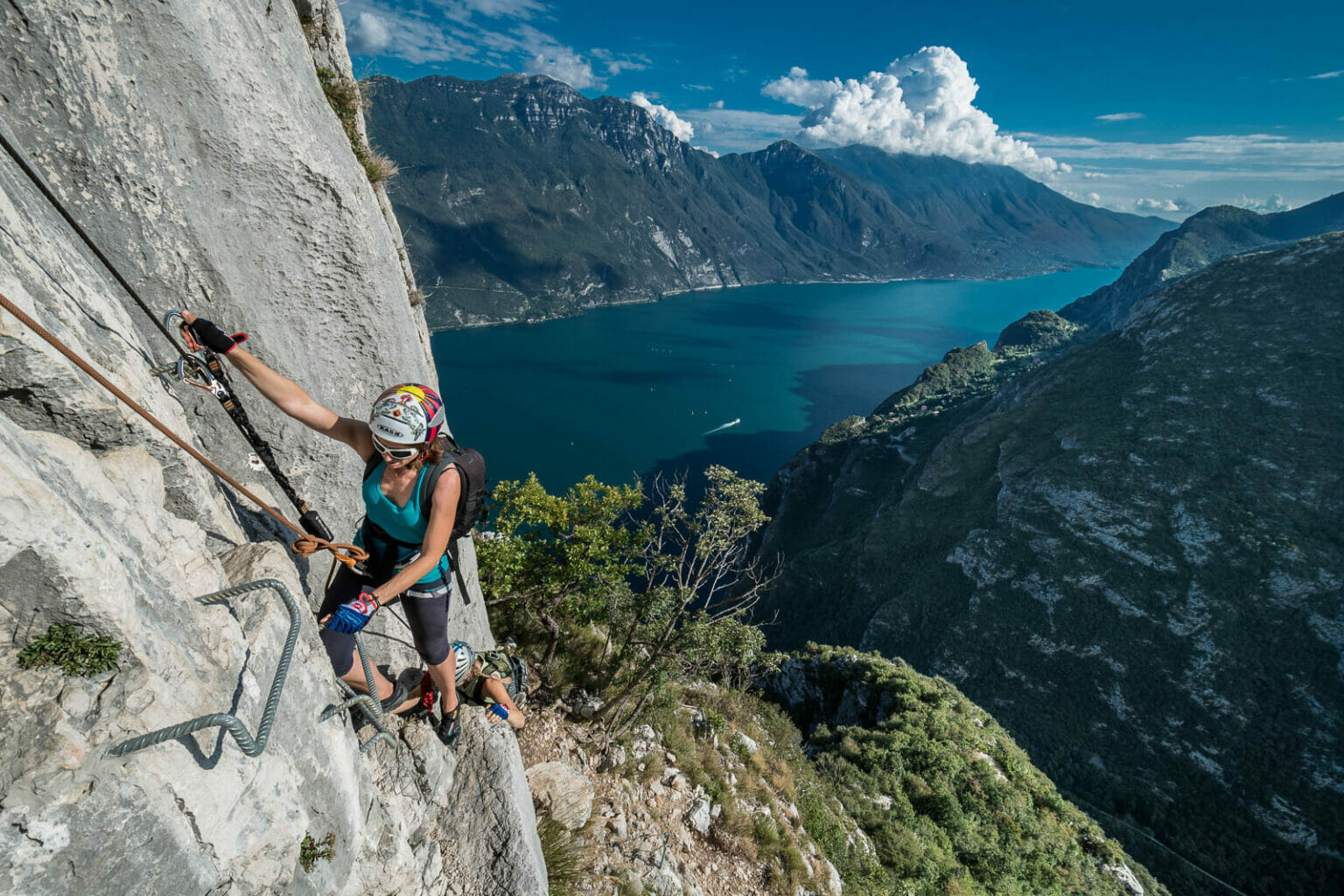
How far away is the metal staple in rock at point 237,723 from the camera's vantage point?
2.68m

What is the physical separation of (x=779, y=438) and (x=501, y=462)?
6414cm

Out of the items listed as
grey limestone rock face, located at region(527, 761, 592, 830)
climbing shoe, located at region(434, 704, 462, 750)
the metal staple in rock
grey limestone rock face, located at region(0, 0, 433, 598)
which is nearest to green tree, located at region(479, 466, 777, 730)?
grey limestone rock face, located at region(527, 761, 592, 830)

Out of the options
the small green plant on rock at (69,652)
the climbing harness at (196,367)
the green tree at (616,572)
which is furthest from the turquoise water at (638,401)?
the small green plant on rock at (69,652)

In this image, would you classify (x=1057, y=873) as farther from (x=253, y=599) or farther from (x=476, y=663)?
(x=253, y=599)

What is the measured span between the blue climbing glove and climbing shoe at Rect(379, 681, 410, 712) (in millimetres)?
1834

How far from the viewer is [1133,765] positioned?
41719mm

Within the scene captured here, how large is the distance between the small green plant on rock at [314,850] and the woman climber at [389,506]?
1147 mm

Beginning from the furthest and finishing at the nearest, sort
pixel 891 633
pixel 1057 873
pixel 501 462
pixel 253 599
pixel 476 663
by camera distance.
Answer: pixel 501 462 < pixel 891 633 < pixel 1057 873 < pixel 476 663 < pixel 253 599

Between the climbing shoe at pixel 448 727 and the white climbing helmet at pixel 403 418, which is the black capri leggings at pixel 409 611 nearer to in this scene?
the climbing shoe at pixel 448 727

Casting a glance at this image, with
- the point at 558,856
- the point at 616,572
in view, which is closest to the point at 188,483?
the point at 558,856

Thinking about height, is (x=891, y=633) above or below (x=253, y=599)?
below

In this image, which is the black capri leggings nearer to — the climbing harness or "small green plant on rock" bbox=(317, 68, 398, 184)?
the climbing harness

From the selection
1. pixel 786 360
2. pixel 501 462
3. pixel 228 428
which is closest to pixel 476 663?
pixel 228 428

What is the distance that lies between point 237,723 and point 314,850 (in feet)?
5.79
